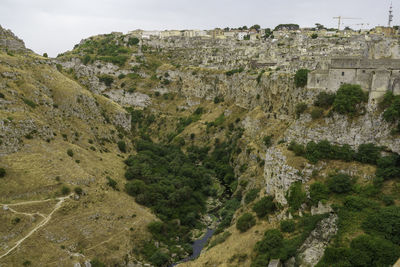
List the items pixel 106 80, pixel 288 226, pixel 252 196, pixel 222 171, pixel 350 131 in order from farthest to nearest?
1. pixel 106 80
2. pixel 222 171
3. pixel 252 196
4. pixel 350 131
5. pixel 288 226

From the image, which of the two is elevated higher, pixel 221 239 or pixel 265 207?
pixel 265 207

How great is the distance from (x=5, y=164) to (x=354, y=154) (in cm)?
4443

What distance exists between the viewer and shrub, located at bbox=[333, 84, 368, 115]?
3919 centimetres

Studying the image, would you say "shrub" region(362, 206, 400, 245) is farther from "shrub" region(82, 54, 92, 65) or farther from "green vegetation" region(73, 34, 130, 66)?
"shrub" region(82, 54, 92, 65)

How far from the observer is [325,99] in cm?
4266

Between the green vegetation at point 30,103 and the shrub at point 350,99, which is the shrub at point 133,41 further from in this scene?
the shrub at point 350,99

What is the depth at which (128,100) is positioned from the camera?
4040 inches

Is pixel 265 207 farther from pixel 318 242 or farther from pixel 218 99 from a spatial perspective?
pixel 218 99

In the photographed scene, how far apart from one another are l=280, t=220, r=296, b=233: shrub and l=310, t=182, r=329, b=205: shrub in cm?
331

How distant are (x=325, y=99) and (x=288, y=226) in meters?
16.8

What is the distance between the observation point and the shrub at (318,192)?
119 feet

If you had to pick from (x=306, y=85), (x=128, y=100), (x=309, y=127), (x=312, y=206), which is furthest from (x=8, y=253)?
(x=128, y=100)

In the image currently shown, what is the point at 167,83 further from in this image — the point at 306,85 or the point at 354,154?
the point at 354,154

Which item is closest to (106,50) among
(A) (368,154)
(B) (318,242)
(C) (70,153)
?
(C) (70,153)
